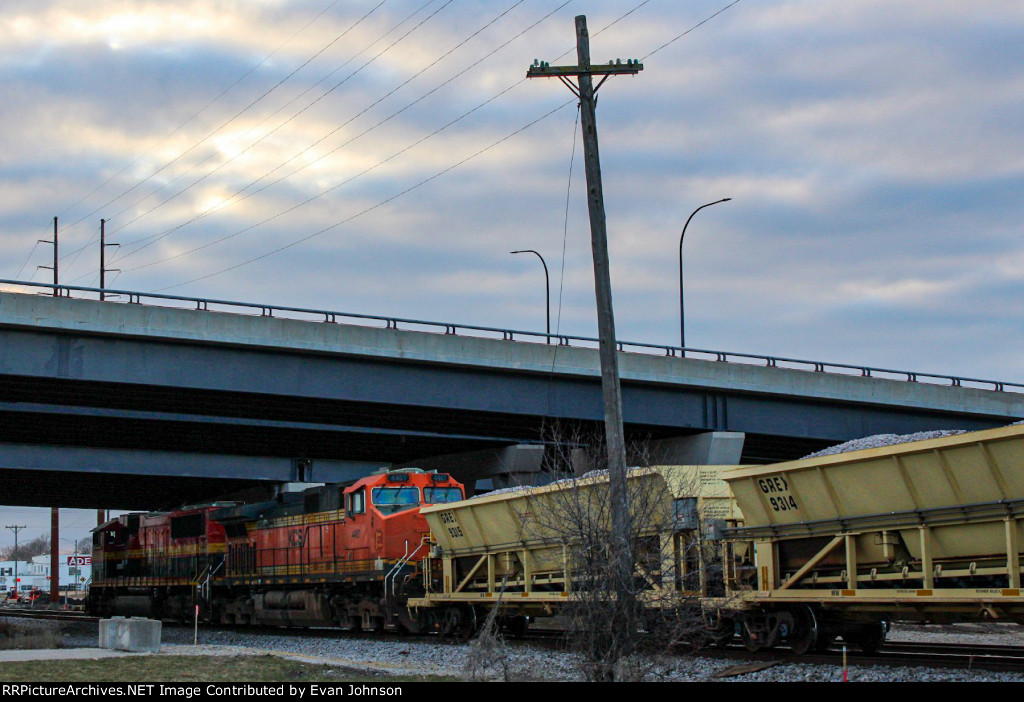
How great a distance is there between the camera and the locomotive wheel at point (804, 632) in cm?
1822

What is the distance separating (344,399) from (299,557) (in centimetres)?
840

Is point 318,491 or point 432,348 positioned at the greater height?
point 432,348

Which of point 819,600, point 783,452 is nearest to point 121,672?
point 819,600

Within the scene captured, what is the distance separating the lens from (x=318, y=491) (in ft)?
102

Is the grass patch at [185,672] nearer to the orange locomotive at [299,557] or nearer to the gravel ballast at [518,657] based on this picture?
the gravel ballast at [518,657]

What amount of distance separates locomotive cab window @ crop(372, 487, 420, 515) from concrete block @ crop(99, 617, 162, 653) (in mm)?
7835

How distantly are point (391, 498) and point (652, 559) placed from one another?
13.6m

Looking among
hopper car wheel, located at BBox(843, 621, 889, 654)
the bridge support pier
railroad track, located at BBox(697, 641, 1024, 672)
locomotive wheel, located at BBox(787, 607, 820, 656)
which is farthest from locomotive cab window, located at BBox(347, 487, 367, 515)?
the bridge support pier

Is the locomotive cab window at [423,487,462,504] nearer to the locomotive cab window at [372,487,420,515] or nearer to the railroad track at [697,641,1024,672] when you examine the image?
the locomotive cab window at [372,487,420,515]

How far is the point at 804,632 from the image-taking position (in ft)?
60.7

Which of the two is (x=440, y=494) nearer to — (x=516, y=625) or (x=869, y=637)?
(x=516, y=625)

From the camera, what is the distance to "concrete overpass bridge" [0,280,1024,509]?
35250mm
